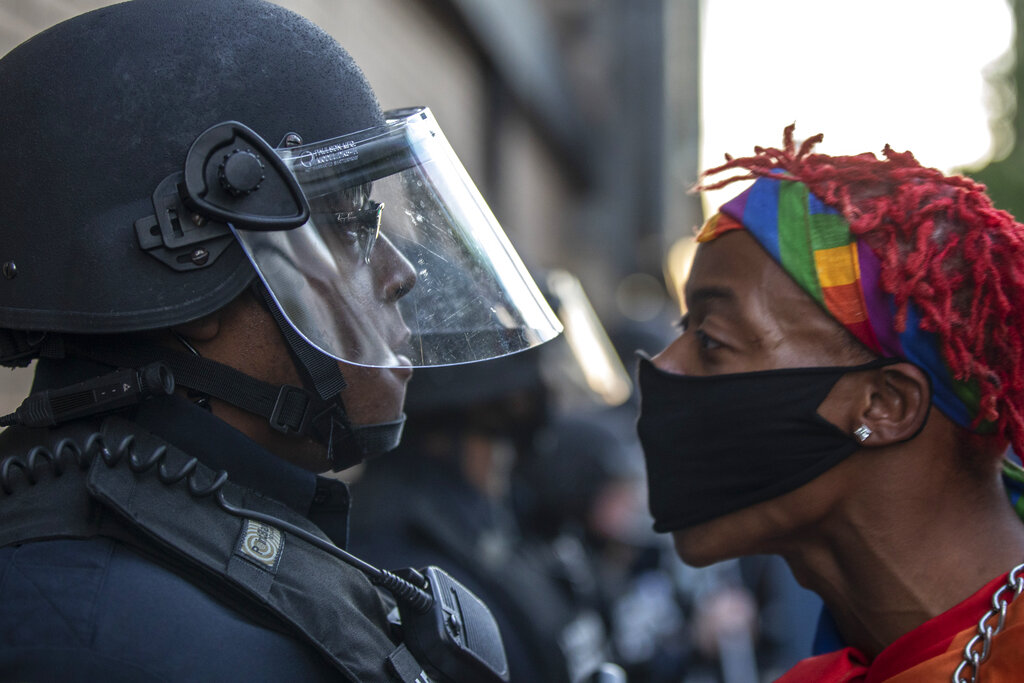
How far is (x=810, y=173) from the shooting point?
1.87 meters

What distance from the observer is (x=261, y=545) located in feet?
4.56

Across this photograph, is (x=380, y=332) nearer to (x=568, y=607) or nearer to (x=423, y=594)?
(x=423, y=594)

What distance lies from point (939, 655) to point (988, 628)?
9cm

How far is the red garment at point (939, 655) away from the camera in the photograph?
1464mm

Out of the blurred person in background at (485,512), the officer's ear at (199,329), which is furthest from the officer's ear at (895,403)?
the officer's ear at (199,329)

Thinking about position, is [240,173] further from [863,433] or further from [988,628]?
[988,628]

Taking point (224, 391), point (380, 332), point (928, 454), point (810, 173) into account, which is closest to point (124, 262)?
point (224, 391)

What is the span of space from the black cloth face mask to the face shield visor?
0.34m

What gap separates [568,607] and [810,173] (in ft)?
7.10

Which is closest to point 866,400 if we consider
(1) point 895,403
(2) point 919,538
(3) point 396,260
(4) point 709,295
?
(1) point 895,403

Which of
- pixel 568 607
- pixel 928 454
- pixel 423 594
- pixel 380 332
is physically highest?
pixel 380 332

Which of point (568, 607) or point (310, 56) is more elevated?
point (310, 56)

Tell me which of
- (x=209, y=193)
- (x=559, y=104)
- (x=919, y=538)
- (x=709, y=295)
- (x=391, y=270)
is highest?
(x=559, y=104)

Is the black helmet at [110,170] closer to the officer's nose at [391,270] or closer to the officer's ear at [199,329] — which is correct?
the officer's ear at [199,329]
